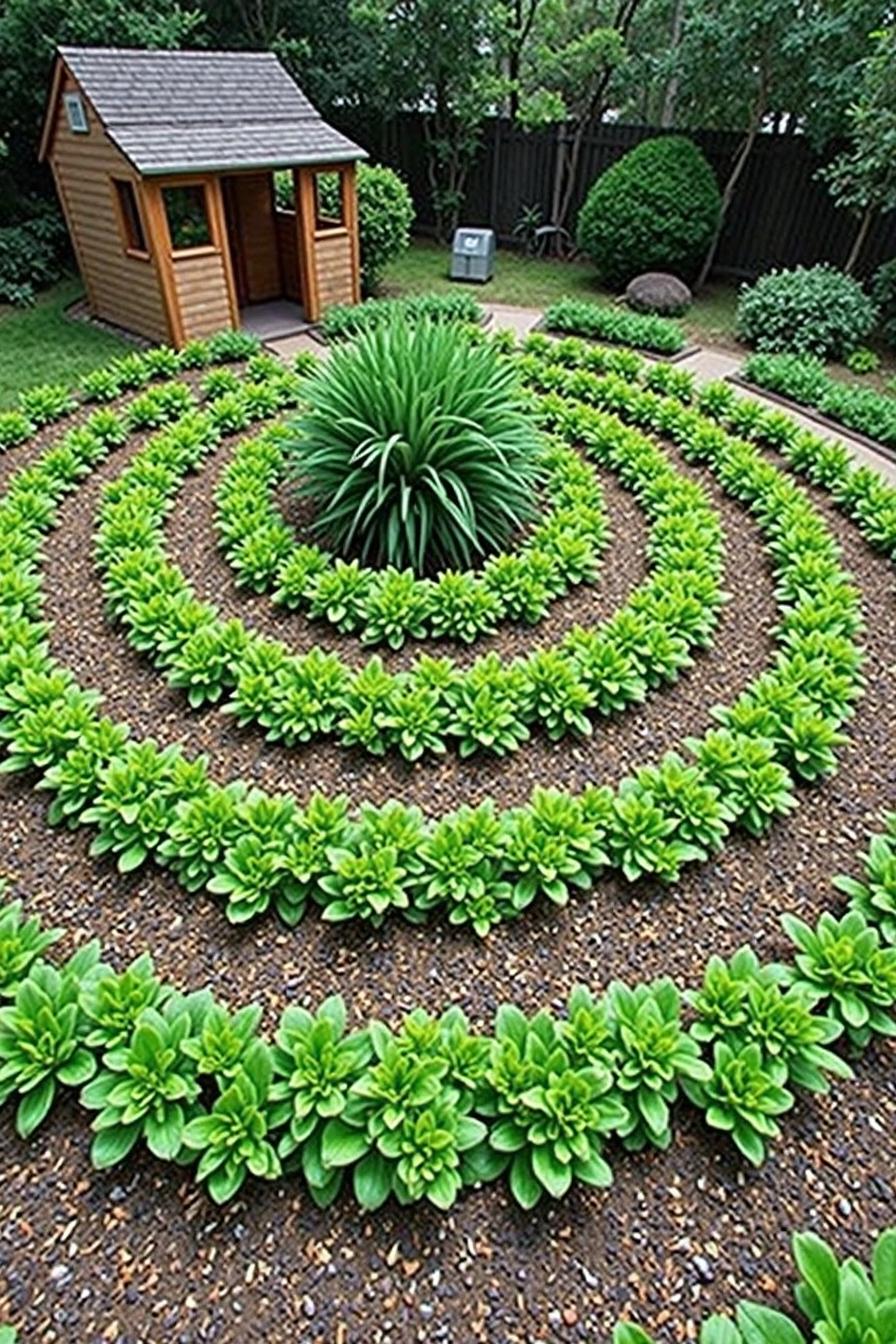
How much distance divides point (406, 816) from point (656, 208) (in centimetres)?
1084

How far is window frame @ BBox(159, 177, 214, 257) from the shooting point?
8344mm

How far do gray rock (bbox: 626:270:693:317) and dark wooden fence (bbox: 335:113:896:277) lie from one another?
2.11 metres

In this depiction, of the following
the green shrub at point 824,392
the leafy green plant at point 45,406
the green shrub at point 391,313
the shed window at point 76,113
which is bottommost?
the green shrub at point 391,313

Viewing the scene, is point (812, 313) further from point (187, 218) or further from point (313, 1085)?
point (313, 1085)

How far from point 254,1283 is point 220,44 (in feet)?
57.3

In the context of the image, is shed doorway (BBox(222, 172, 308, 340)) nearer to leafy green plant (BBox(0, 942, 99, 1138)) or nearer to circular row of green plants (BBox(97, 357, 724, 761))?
circular row of green plants (BBox(97, 357, 724, 761))

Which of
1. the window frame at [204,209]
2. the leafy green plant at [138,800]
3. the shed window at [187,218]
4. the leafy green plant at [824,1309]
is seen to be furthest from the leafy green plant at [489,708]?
the shed window at [187,218]

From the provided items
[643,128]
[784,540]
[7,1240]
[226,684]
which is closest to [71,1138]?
[7,1240]

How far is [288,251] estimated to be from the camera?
1098 cm

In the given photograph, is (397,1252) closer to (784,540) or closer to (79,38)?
(784,540)

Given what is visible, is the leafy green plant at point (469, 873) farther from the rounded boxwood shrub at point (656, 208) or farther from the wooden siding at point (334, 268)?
the rounded boxwood shrub at point (656, 208)

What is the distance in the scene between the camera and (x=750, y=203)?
11.8m

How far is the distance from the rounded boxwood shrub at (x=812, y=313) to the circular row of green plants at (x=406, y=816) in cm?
648

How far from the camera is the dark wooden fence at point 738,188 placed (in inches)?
438
